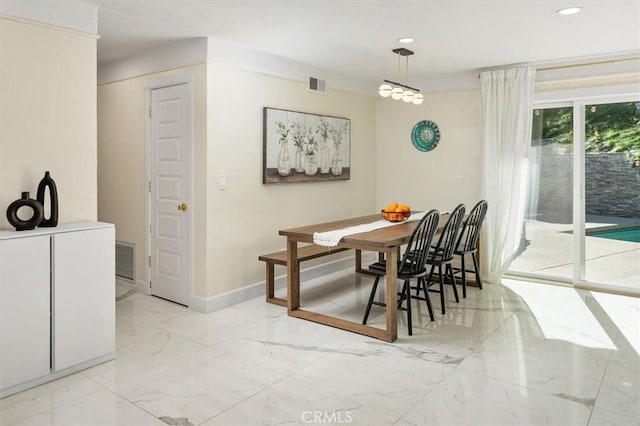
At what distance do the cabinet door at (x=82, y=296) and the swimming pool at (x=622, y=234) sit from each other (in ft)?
15.4

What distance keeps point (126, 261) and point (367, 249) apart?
2.75 meters

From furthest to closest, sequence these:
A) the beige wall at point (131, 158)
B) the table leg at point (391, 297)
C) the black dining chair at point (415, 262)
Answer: the beige wall at point (131, 158)
the black dining chair at point (415, 262)
the table leg at point (391, 297)

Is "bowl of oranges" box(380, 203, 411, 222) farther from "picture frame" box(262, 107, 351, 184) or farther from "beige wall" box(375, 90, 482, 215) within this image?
"beige wall" box(375, 90, 482, 215)

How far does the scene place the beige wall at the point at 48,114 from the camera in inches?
109

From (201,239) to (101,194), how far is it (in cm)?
169

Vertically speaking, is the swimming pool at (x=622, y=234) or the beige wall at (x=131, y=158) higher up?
the beige wall at (x=131, y=158)

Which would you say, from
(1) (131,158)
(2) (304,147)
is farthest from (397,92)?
(1) (131,158)

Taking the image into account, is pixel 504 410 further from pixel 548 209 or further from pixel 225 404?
pixel 548 209

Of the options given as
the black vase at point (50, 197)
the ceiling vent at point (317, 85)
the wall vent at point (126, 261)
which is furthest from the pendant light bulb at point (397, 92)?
the wall vent at point (126, 261)

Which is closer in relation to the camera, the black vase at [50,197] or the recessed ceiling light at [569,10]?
the black vase at [50,197]

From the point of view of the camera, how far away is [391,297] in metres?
3.44

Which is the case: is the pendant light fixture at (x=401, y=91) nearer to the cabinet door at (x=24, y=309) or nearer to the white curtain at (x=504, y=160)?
the white curtain at (x=504, y=160)

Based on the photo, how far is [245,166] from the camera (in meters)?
4.41

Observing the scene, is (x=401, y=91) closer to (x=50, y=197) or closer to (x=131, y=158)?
(x=131, y=158)
